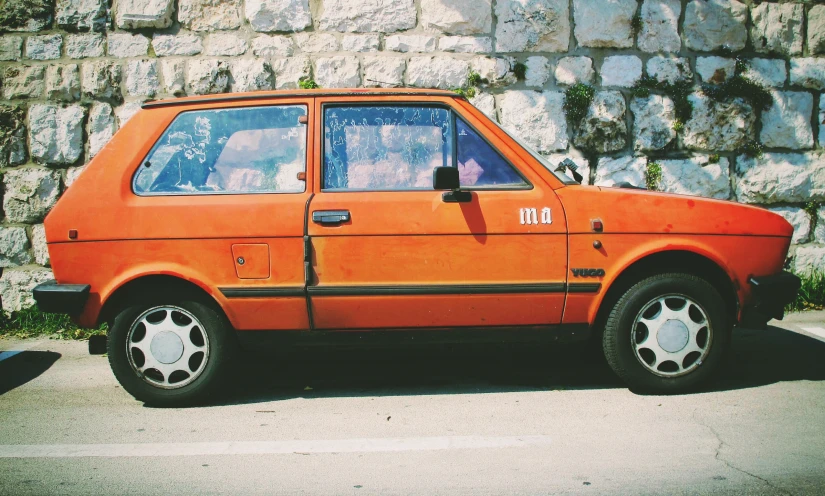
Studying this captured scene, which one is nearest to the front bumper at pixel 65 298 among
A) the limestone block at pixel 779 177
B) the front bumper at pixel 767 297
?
the front bumper at pixel 767 297

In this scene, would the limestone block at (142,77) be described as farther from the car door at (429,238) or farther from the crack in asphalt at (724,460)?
the crack in asphalt at (724,460)

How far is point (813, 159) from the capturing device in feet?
20.7

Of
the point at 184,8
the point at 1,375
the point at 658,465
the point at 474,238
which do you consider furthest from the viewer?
the point at 184,8

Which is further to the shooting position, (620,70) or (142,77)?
(620,70)

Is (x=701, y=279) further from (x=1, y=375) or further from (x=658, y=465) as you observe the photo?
(x=1, y=375)

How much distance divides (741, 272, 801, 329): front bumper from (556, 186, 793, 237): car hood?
0.90 ft

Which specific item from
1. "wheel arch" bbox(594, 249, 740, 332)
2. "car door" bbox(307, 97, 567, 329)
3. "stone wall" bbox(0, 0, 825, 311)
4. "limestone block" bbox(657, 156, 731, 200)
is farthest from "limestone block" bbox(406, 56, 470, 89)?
"wheel arch" bbox(594, 249, 740, 332)

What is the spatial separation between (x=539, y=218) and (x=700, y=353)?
48.1 inches

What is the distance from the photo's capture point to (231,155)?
12.3 ft

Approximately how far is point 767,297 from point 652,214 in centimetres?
81

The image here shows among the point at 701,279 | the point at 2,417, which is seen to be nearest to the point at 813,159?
the point at 701,279

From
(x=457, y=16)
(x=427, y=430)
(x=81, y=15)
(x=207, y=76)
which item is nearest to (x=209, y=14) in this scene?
(x=207, y=76)

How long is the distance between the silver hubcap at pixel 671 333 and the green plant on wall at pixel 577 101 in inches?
114

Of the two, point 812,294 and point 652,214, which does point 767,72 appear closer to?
point 812,294
